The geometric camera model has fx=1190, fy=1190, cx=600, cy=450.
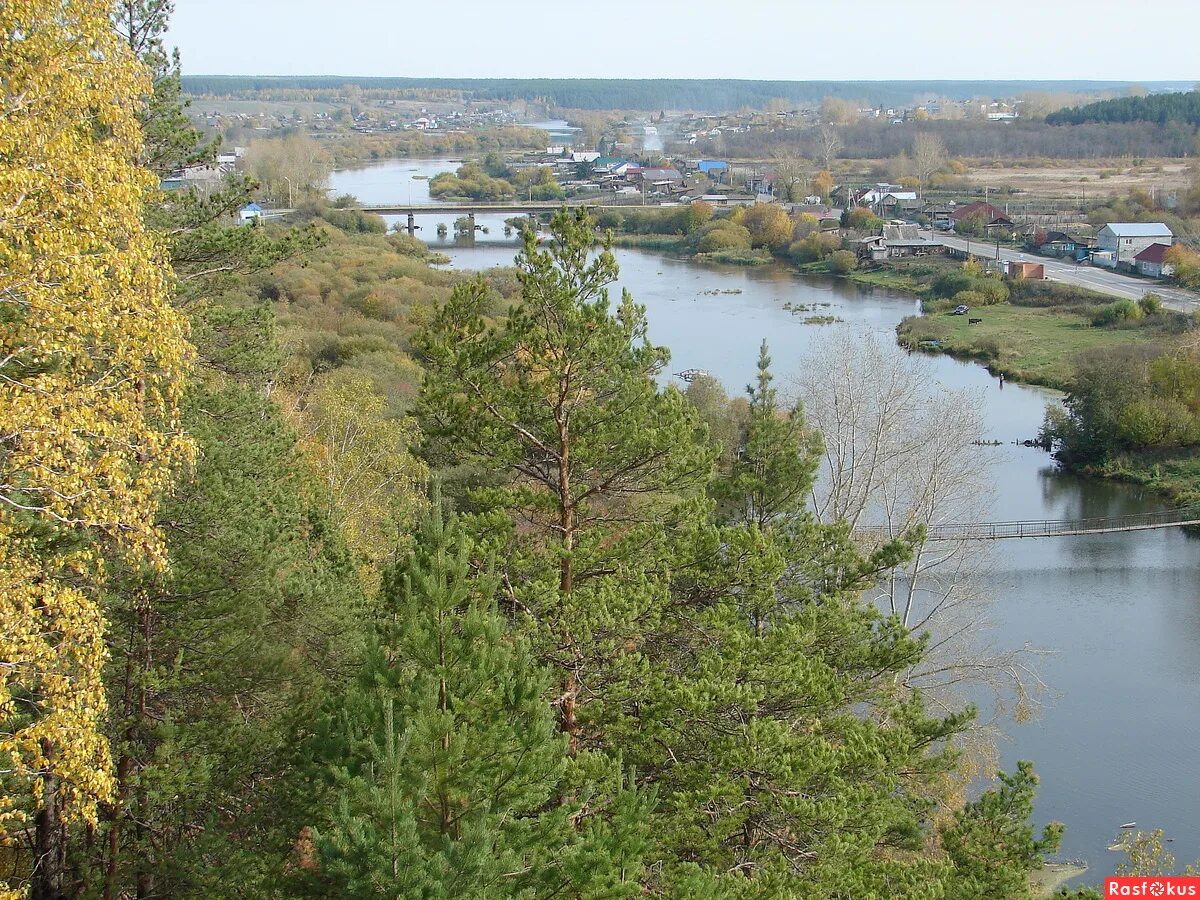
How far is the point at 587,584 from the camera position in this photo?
507 cm

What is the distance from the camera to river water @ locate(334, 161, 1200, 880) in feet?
33.1

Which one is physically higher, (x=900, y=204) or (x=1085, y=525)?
(x=900, y=204)

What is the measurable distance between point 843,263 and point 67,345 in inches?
1432

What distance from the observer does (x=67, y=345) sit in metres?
3.13

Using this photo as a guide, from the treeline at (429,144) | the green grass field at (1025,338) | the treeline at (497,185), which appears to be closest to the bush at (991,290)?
the green grass field at (1025,338)

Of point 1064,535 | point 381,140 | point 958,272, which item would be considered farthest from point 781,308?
point 381,140

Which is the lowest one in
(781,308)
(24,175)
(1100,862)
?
(1100,862)

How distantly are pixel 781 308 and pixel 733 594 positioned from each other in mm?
25579

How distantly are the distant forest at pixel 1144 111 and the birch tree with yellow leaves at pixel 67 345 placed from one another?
7619cm

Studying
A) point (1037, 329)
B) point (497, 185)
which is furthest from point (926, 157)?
point (1037, 329)

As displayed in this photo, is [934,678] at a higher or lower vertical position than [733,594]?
lower

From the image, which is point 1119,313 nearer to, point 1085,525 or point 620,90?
point 1085,525

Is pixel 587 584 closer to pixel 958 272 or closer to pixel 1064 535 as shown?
pixel 1064 535

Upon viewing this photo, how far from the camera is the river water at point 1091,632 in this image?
33.1ft
